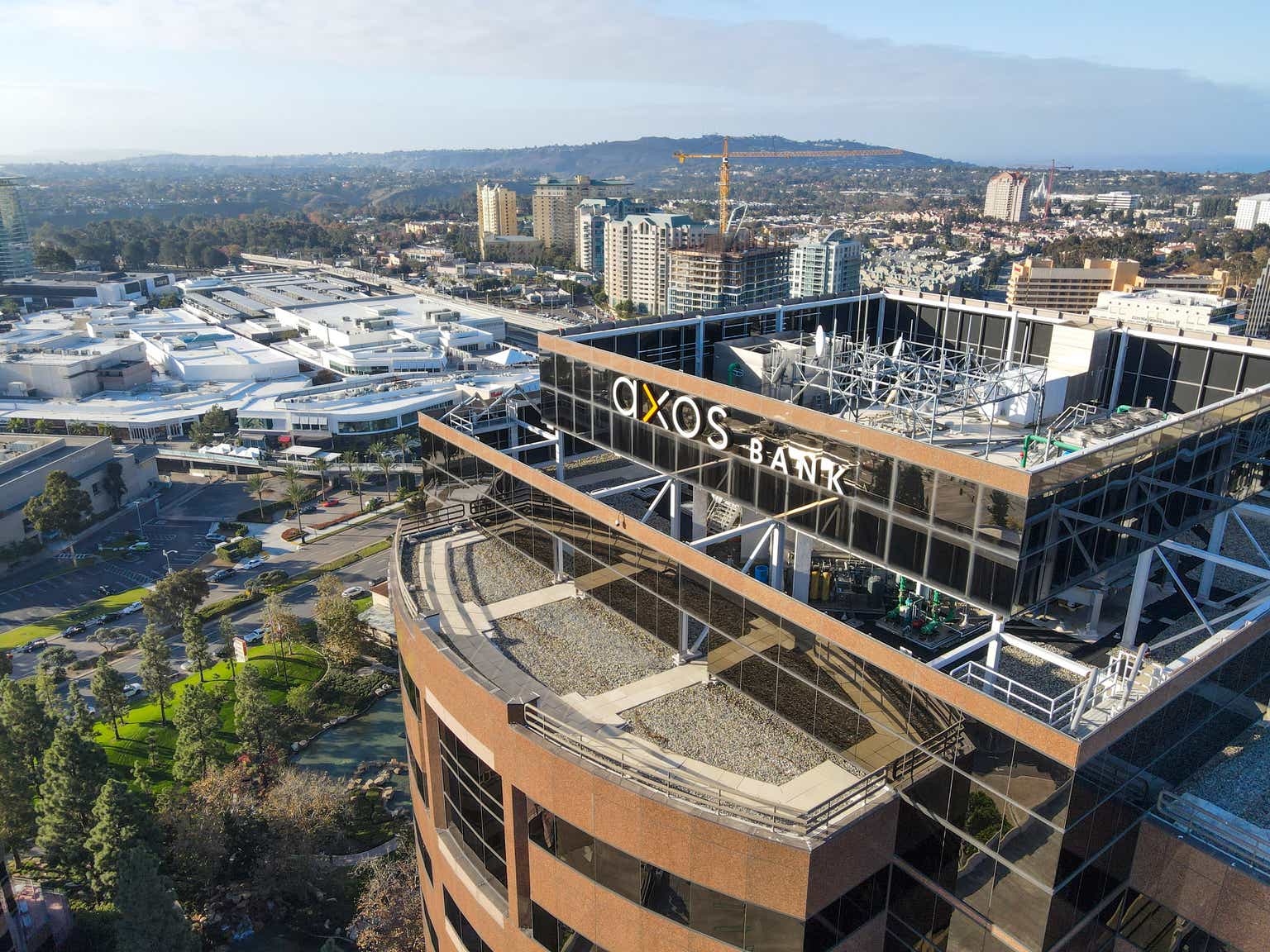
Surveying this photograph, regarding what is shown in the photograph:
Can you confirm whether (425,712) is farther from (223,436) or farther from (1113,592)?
(223,436)

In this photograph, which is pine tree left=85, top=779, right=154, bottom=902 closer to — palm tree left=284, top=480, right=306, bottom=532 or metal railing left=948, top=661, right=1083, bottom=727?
metal railing left=948, top=661, right=1083, bottom=727

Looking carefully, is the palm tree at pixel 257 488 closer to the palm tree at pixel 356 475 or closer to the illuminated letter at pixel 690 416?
the palm tree at pixel 356 475

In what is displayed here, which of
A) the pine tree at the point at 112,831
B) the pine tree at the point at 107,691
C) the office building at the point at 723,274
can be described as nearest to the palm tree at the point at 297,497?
the pine tree at the point at 107,691

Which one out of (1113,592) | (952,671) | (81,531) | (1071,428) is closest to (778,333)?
(1071,428)

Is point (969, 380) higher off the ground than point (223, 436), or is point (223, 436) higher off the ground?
point (969, 380)

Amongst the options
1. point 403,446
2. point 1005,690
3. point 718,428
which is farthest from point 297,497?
point 1005,690

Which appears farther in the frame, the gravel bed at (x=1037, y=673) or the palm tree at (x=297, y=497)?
the palm tree at (x=297, y=497)

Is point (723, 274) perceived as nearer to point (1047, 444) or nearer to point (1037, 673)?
point (1047, 444)
